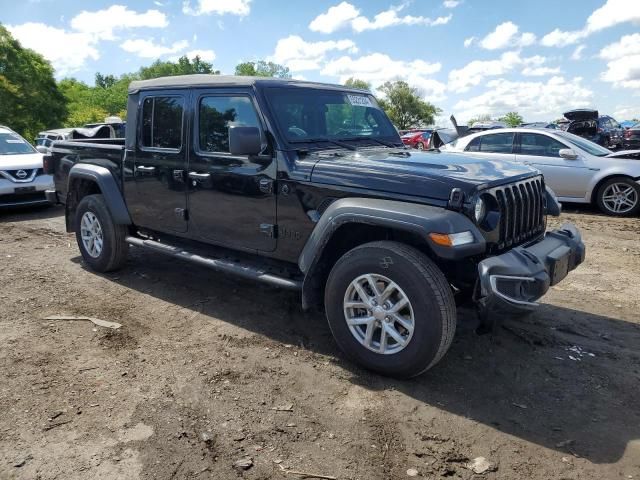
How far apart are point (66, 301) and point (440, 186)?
3724 millimetres

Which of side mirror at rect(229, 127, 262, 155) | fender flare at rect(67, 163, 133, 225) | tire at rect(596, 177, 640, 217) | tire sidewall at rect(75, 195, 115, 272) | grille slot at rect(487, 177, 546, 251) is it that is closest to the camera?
grille slot at rect(487, 177, 546, 251)

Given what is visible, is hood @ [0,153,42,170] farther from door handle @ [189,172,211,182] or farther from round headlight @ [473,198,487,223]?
round headlight @ [473,198,487,223]

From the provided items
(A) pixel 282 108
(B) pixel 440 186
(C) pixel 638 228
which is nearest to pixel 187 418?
(B) pixel 440 186

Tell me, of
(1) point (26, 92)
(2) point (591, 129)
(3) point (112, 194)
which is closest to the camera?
(3) point (112, 194)

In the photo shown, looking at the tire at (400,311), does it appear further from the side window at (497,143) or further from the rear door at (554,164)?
the side window at (497,143)

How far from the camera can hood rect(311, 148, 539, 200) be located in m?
3.34

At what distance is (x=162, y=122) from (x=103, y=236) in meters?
1.51

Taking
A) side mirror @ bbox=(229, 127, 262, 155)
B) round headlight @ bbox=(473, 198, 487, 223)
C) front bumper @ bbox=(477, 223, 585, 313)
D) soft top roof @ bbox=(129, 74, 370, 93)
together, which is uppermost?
soft top roof @ bbox=(129, 74, 370, 93)

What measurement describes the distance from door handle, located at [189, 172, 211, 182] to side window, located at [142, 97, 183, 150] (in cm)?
34

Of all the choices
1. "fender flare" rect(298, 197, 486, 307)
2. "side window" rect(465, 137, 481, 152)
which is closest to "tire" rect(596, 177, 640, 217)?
"side window" rect(465, 137, 481, 152)

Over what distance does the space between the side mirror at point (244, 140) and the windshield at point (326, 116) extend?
28 centimetres

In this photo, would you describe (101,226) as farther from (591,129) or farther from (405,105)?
(405,105)

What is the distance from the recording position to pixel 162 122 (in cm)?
493

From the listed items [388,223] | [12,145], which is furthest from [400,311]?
[12,145]
